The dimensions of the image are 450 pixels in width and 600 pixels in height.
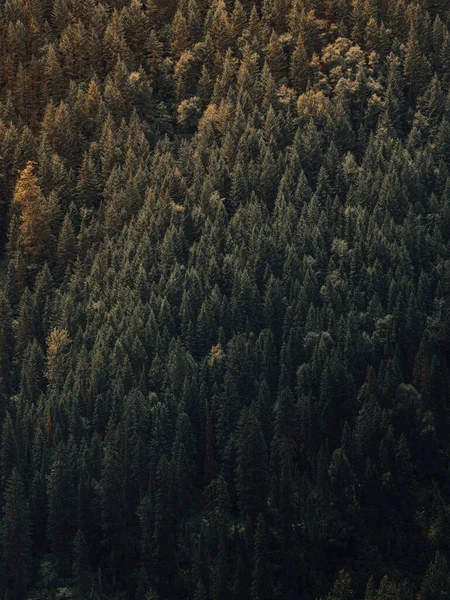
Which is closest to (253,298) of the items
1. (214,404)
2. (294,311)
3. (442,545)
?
(294,311)

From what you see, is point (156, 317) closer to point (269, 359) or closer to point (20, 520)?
point (269, 359)

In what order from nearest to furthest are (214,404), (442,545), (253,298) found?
(442,545)
(214,404)
(253,298)

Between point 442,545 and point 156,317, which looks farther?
point 156,317

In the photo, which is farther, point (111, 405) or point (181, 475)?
point (111, 405)

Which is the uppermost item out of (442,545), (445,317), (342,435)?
(445,317)

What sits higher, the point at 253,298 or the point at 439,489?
the point at 253,298

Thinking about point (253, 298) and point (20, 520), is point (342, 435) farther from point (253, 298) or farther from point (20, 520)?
point (20, 520)

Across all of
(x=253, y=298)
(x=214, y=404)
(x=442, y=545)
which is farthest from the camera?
(x=253, y=298)

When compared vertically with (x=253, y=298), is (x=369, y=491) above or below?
below

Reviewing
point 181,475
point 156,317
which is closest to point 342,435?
point 181,475
